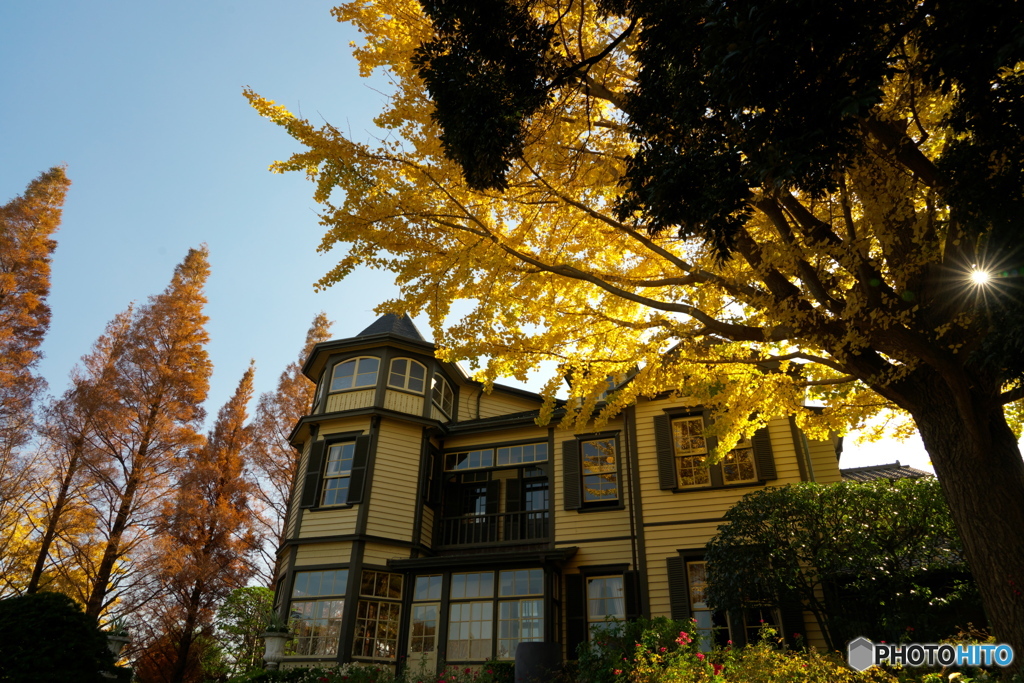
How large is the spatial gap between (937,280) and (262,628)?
12.5 meters

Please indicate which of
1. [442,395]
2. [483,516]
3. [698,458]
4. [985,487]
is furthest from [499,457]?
[985,487]

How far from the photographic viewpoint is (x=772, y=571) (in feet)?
30.2

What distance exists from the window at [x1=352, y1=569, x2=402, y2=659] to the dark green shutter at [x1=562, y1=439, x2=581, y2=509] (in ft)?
13.4

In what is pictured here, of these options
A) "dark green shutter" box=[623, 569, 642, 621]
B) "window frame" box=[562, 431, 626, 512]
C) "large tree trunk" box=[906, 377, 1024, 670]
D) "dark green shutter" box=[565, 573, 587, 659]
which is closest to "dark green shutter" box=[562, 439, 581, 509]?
"window frame" box=[562, 431, 626, 512]

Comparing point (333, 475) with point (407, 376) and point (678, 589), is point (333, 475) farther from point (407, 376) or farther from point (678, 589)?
point (678, 589)

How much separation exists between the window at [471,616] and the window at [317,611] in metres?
2.33

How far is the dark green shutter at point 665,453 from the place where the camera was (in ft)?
41.1

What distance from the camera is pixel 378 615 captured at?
13.0 m

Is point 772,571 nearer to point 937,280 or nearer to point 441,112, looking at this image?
point 937,280

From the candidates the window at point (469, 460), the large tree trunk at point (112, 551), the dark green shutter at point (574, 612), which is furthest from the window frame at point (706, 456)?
the large tree trunk at point (112, 551)

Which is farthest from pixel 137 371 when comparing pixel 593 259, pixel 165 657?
pixel 593 259

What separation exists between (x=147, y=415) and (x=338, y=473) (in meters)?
6.82

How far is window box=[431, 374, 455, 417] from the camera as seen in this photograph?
53.4ft

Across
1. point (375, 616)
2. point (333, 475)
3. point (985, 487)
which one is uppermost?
point (333, 475)
